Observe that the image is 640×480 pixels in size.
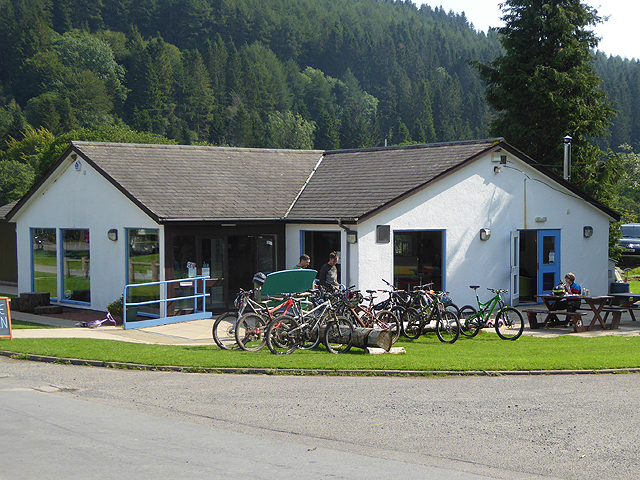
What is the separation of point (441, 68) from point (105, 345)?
162m

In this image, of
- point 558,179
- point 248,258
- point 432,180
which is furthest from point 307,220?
point 558,179

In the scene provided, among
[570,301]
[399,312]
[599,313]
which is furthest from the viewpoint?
[570,301]

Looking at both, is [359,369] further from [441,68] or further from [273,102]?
[441,68]

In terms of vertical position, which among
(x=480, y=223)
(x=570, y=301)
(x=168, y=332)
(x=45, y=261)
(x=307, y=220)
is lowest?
(x=168, y=332)

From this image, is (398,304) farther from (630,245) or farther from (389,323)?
(630,245)

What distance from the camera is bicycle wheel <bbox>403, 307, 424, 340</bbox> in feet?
49.5

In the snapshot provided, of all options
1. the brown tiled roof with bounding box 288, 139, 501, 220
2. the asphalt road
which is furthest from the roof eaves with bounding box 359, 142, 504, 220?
the asphalt road

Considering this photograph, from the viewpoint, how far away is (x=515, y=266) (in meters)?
20.7

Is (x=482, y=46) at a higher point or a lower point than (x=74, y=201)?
higher

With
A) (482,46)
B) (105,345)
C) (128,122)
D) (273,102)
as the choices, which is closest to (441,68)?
(482,46)

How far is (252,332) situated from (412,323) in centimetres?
371

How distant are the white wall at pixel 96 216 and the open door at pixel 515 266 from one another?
31.8ft

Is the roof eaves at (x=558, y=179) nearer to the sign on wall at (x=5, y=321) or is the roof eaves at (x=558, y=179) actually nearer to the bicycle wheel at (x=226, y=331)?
the bicycle wheel at (x=226, y=331)

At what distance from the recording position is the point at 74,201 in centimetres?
2114
